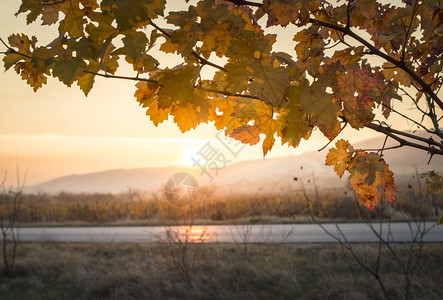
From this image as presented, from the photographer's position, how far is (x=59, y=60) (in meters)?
0.91

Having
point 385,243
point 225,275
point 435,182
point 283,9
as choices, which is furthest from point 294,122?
point 225,275

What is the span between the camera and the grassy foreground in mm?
5477

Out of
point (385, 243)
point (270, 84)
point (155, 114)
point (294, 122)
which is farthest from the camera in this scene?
point (385, 243)

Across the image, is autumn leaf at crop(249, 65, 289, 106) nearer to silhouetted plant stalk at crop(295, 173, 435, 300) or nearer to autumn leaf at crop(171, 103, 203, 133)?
autumn leaf at crop(171, 103, 203, 133)

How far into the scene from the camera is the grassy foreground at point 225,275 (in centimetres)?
548

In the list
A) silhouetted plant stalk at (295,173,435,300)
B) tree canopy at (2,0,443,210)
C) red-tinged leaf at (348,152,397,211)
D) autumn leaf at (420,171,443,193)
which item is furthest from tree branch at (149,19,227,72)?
silhouetted plant stalk at (295,173,435,300)

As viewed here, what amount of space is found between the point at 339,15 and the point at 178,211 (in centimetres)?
1335

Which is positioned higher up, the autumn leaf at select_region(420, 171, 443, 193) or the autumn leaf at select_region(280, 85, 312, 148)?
the autumn leaf at select_region(280, 85, 312, 148)

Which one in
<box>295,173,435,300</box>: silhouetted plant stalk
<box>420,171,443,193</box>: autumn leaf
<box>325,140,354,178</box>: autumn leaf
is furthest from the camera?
<box>295,173,435,300</box>: silhouetted plant stalk

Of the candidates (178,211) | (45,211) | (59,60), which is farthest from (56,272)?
(45,211)

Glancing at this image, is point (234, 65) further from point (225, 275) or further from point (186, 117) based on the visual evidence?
point (225, 275)

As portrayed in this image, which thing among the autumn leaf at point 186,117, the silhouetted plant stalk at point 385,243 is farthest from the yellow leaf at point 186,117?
the silhouetted plant stalk at point 385,243

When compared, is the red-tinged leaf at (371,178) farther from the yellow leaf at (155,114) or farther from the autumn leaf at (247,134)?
the yellow leaf at (155,114)

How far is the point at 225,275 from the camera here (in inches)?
249
